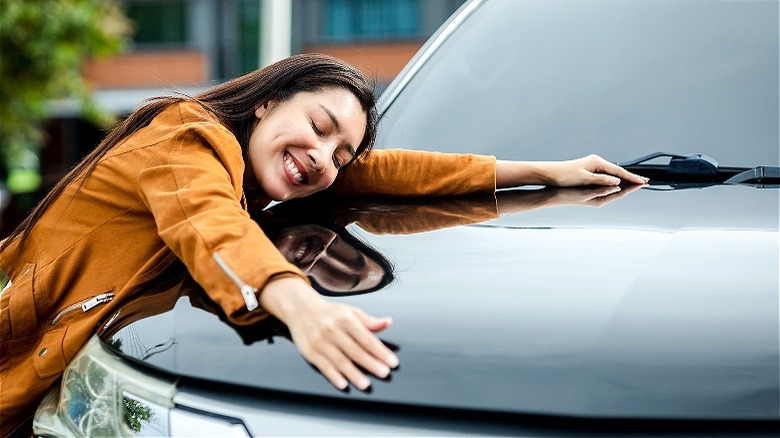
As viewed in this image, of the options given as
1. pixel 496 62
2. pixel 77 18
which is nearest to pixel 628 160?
pixel 496 62

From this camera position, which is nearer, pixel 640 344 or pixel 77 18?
pixel 640 344

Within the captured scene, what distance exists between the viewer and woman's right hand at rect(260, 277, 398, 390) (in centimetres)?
158

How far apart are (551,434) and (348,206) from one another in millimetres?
1033

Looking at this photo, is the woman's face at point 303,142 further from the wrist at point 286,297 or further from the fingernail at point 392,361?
the fingernail at point 392,361

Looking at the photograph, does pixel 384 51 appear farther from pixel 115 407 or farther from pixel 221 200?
pixel 115 407

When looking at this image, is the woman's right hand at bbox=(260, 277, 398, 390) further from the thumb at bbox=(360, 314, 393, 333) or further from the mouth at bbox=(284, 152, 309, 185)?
the mouth at bbox=(284, 152, 309, 185)

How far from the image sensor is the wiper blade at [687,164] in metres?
2.44

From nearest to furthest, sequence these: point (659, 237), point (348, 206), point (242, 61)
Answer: point (659, 237) → point (348, 206) → point (242, 61)

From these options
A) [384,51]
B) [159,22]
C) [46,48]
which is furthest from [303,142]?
[159,22]

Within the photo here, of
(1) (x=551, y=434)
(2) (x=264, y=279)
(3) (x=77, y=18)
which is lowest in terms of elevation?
(3) (x=77, y=18)

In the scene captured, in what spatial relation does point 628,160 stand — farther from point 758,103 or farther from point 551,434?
point 551,434

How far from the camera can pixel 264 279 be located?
68.3 inches

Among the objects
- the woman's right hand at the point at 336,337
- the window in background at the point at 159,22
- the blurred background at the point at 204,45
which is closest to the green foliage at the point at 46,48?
the woman's right hand at the point at 336,337

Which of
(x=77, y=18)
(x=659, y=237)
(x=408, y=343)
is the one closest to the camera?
(x=408, y=343)
